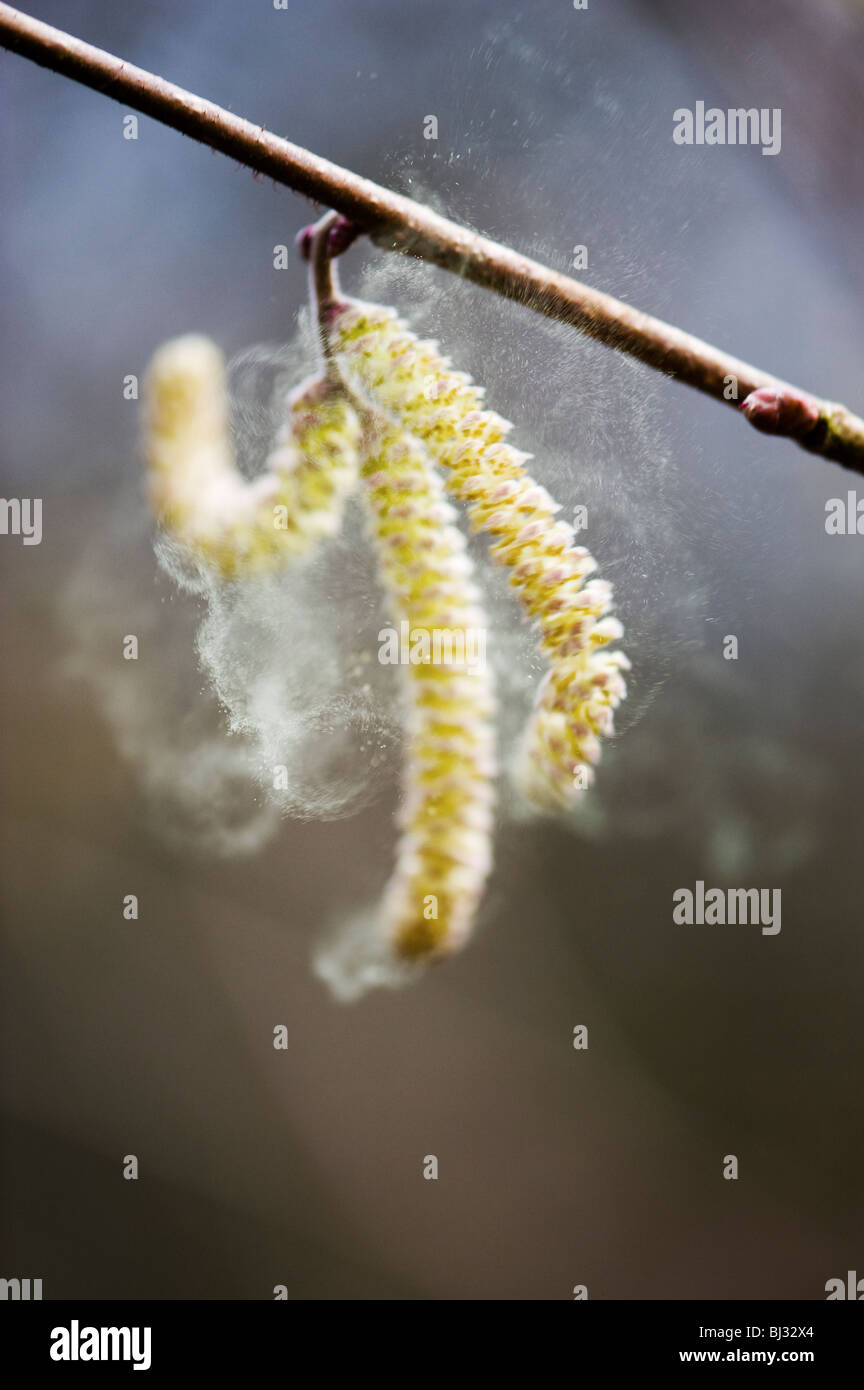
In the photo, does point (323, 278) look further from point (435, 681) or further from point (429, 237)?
point (435, 681)

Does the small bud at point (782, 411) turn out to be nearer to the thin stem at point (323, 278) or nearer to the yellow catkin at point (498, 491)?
the yellow catkin at point (498, 491)

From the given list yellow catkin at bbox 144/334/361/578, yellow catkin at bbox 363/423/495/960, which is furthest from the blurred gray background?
yellow catkin at bbox 363/423/495/960

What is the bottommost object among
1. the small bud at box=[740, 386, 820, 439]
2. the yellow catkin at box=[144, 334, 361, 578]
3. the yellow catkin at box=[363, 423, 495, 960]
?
the yellow catkin at box=[363, 423, 495, 960]

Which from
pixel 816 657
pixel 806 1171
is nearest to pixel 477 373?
pixel 816 657

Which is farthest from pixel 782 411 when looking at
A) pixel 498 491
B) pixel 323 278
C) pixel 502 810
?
pixel 502 810

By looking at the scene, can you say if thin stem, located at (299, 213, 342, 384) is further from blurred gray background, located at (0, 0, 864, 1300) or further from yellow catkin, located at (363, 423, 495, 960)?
blurred gray background, located at (0, 0, 864, 1300)

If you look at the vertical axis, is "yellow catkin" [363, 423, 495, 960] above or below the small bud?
below
